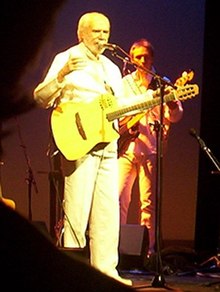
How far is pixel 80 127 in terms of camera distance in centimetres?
329

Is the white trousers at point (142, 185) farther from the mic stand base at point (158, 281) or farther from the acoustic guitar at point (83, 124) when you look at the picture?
the acoustic guitar at point (83, 124)

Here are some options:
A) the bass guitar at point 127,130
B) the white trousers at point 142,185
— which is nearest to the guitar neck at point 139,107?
the bass guitar at point 127,130

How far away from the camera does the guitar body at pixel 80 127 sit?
325 centimetres

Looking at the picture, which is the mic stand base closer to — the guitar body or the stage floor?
the stage floor

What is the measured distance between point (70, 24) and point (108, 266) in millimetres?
1949

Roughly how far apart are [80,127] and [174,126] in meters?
1.73

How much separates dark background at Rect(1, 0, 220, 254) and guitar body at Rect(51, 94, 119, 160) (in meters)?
1.18

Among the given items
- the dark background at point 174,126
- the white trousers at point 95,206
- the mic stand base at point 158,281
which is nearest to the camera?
the white trousers at point 95,206

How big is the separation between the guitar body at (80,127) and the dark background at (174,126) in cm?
118

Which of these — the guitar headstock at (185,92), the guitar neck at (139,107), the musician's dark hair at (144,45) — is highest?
the musician's dark hair at (144,45)

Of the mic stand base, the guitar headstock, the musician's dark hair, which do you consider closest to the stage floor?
the mic stand base

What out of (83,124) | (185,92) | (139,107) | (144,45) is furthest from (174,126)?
(83,124)

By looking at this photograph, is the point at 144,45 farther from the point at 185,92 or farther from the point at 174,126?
the point at 185,92

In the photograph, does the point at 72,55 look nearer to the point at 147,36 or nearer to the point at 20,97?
the point at 147,36
